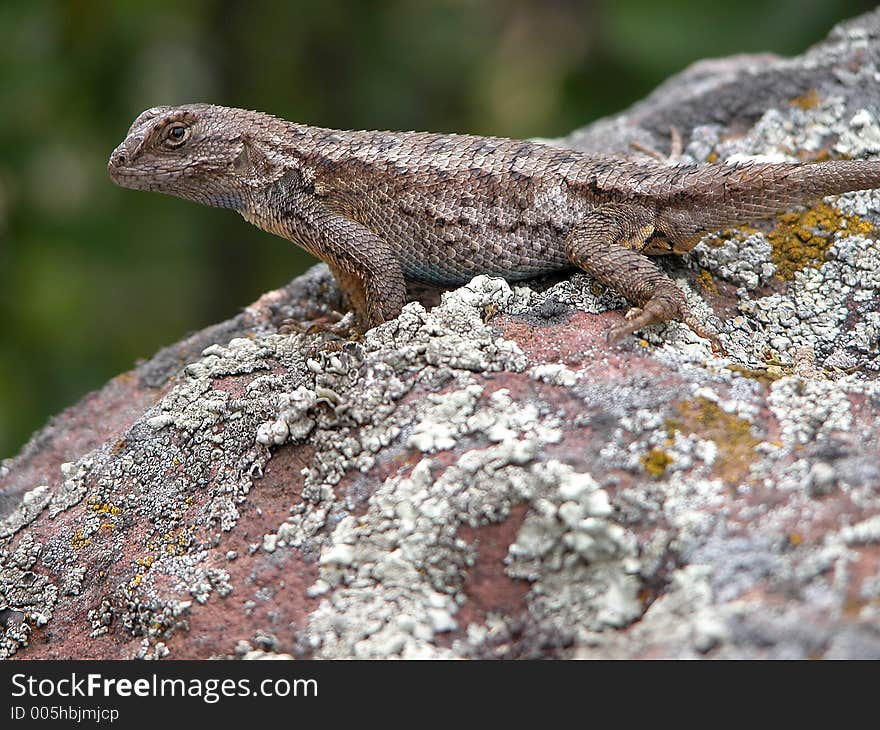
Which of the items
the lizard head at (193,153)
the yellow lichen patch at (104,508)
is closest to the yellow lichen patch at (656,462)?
the yellow lichen patch at (104,508)

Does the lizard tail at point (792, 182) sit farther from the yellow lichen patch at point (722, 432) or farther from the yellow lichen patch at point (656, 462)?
the yellow lichen patch at point (656, 462)

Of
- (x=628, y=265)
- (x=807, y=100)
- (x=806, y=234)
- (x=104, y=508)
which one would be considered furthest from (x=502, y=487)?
(x=807, y=100)

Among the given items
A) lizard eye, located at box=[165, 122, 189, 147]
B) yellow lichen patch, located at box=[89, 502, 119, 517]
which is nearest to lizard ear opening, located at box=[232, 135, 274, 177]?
lizard eye, located at box=[165, 122, 189, 147]

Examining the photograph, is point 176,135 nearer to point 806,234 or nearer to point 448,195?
point 448,195

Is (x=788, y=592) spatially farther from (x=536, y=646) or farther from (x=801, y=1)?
(x=801, y=1)

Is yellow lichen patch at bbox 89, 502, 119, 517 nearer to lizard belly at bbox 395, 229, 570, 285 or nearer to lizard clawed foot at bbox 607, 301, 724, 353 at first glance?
lizard belly at bbox 395, 229, 570, 285

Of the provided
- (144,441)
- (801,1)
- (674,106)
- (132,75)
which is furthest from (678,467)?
(132,75)
